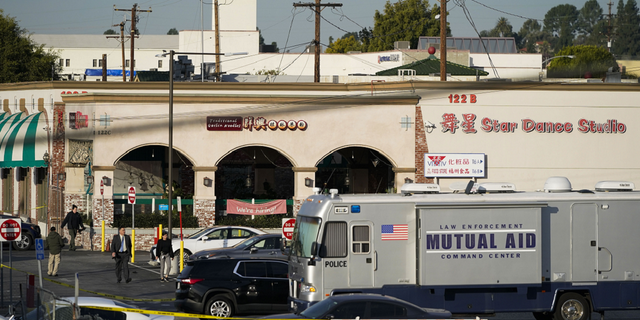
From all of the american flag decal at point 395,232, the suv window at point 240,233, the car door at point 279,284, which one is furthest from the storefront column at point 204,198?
the american flag decal at point 395,232

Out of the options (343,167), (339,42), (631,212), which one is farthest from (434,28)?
(631,212)

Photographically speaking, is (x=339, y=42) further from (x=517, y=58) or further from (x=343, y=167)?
(x=343, y=167)

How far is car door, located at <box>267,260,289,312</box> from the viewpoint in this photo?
1728cm

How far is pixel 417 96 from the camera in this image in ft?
110

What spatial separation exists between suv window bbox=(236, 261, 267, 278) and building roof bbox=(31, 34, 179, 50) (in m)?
112

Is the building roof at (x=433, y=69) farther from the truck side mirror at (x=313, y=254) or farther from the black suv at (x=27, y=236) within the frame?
the truck side mirror at (x=313, y=254)

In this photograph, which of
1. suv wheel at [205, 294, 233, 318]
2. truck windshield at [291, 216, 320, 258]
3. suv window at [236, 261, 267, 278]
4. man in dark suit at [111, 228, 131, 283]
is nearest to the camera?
truck windshield at [291, 216, 320, 258]

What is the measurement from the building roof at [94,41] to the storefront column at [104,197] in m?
95.5

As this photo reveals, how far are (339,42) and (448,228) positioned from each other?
101 metres

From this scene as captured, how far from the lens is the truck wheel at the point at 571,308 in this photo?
1608cm

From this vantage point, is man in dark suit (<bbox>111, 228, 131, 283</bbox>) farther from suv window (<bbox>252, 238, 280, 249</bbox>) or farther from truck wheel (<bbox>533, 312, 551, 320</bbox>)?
truck wheel (<bbox>533, 312, 551, 320</bbox>)

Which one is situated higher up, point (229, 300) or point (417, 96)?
point (417, 96)

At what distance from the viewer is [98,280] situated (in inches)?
936

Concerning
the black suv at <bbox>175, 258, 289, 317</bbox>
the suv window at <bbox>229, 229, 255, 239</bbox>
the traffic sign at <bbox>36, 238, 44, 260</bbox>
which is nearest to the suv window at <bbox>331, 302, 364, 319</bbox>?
the black suv at <bbox>175, 258, 289, 317</bbox>
